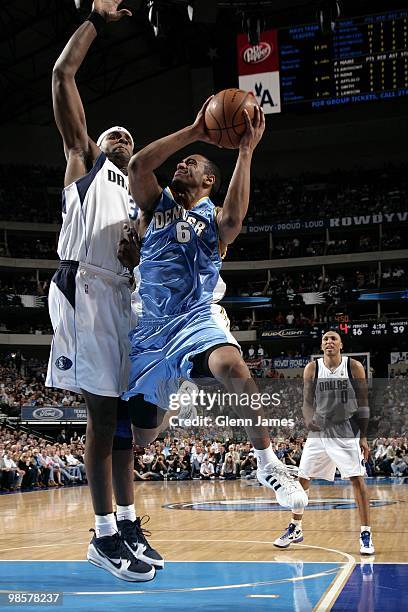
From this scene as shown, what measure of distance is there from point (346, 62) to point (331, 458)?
1177cm

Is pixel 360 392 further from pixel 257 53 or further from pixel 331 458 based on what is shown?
pixel 257 53

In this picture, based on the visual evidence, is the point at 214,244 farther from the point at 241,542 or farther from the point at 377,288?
the point at 377,288

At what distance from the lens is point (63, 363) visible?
4.09 meters

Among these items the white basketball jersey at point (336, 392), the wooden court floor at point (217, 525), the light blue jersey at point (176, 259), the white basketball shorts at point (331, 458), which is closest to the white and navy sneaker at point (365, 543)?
the wooden court floor at point (217, 525)

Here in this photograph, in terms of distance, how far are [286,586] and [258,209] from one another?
93.8ft

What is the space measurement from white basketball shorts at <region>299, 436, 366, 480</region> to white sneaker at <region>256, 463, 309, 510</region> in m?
4.18

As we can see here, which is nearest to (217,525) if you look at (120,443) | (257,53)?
(120,443)

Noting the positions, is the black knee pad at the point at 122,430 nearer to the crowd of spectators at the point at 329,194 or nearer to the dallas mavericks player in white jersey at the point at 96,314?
the dallas mavericks player in white jersey at the point at 96,314

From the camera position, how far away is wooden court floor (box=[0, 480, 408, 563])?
811 cm

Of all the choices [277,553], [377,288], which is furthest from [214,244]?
[377,288]

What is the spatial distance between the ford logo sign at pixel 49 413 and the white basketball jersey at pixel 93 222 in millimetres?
19289

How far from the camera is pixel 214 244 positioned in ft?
13.8

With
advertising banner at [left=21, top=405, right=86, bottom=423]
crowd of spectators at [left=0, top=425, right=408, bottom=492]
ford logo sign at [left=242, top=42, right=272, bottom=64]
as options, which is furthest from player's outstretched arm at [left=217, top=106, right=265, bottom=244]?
advertising banner at [left=21, top=405, right=86, bottom=423]

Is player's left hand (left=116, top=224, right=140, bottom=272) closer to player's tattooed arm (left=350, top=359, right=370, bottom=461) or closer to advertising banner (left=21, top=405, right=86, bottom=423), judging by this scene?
player's tattooed arm (left=350, top=359, right=370, bottom=461)
